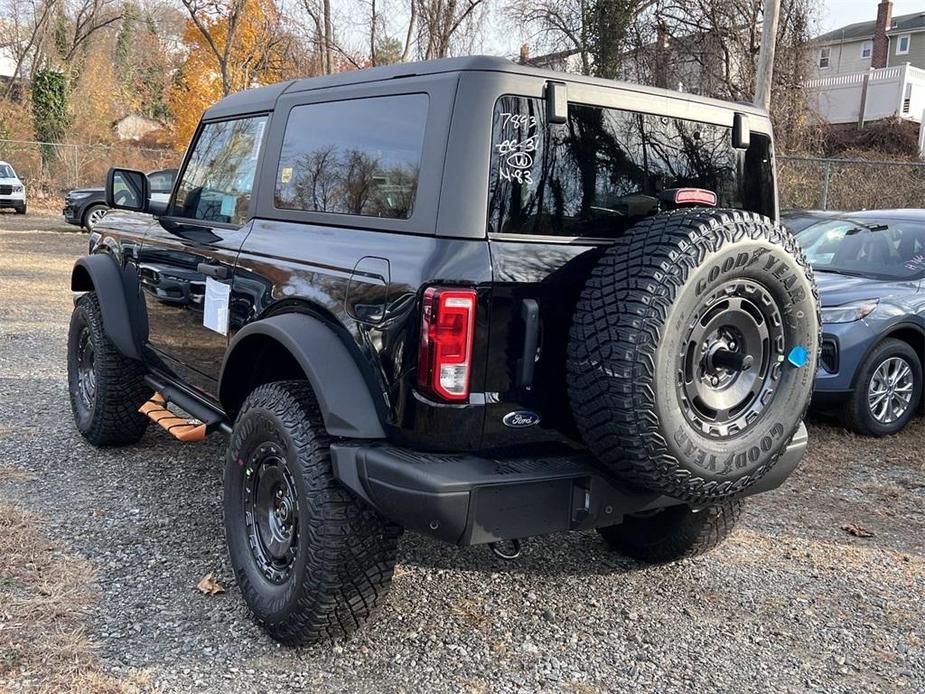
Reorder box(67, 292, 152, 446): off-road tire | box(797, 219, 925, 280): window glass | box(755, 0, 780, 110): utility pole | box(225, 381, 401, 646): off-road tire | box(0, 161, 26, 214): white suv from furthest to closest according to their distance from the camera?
box(0, 161, 26, 214): white suv < box(755, 0, 780, 110): utility pole < box(797, 219, 925, 280): window glass < box(67, 292, 152, 446): off-road tire < box(225, 381, 401, 646): off-road tire

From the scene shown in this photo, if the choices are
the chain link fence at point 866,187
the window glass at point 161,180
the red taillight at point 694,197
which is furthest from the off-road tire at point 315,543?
the window glass at point 161,180

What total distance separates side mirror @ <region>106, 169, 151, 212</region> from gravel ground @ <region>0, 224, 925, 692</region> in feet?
4.85

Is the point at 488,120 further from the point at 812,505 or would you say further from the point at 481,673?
the point at 812,505

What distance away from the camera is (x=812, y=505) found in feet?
15.1

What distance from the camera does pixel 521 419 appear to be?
2619mm

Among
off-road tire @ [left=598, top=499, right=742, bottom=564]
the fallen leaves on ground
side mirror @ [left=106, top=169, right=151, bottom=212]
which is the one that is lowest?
the fallen leaves on ground

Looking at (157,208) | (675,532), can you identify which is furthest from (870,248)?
(157,208)

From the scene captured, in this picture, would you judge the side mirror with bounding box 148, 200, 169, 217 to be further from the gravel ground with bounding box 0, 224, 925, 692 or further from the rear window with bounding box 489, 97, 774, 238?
the rear window with bounding box 489, 97, 774, 238

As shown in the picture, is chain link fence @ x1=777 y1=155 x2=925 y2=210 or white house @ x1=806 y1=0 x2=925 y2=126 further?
white house @ x1=806 y1=0 x2=925 y2=126

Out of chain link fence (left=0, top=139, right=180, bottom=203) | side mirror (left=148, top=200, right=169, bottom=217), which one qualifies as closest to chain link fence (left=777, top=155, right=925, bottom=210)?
side mirror (left=148, top=200, right=169, bottom=217)

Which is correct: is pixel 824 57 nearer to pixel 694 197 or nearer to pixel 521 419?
pixel 694 197

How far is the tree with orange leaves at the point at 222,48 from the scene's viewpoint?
1588cm

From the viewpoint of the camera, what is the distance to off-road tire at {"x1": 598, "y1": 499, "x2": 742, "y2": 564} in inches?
139

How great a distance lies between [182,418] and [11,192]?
72.9ft
